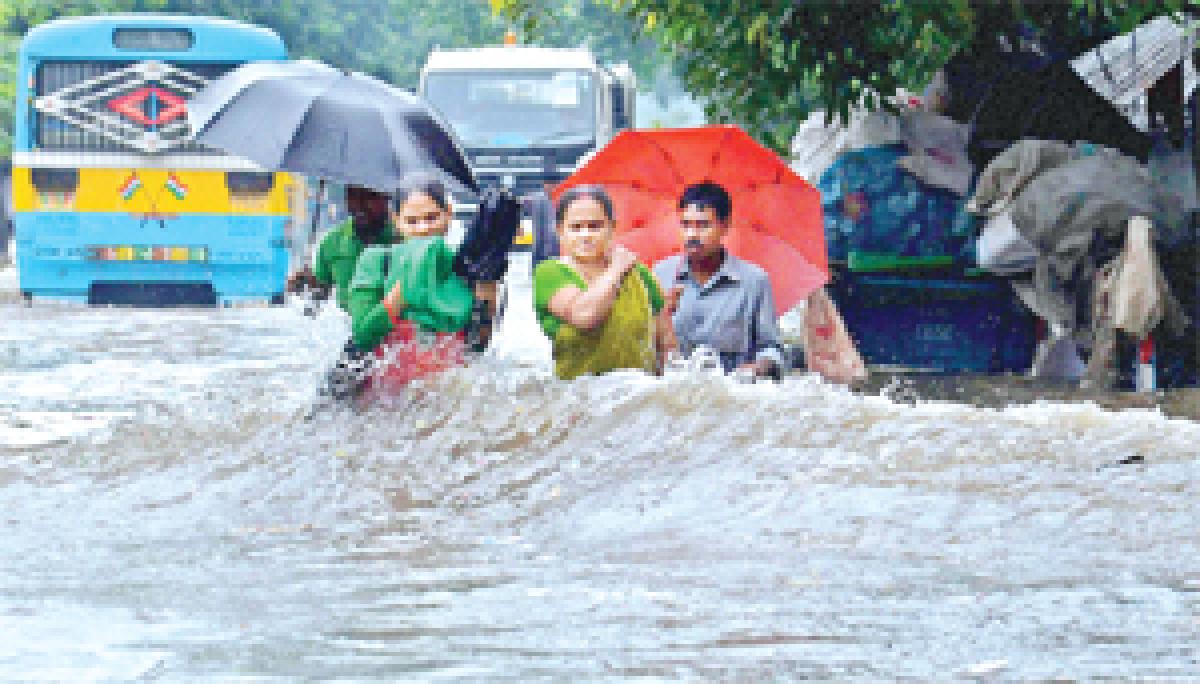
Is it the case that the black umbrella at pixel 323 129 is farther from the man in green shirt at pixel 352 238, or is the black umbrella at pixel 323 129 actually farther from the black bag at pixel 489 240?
the black bag at pixel 489 240

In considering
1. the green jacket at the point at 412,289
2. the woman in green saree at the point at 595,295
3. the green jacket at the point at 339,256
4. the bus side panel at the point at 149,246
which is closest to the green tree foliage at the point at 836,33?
the green jacket at the point at 339,256

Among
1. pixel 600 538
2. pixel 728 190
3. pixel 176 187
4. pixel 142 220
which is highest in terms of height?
pixel 728 190

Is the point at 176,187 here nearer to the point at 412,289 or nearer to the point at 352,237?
the point at 352,237

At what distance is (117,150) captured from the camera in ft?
75.3

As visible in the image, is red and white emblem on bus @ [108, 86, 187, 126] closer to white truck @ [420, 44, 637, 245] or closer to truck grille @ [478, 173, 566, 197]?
white truck @ [420, 44, 637, 245]

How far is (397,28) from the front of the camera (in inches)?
1961

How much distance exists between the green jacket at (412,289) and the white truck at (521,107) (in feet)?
60.3

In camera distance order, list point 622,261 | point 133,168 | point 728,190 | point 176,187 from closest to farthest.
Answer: point 622,261 < point 728,190 < point 133,168 < point 176,187

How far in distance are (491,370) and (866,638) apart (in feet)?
13.2

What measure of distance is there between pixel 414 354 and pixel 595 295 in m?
1.18

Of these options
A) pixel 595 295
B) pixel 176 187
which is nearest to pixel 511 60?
pixel 176 187

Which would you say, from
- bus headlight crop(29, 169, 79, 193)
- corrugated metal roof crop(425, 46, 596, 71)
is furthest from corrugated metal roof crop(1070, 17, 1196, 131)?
corrugated metal roof crop(425, 46, 596, 71)

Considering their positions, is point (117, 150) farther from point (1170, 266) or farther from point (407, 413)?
point (407, 413)

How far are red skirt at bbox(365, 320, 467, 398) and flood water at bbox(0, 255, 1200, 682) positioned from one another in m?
0.07
